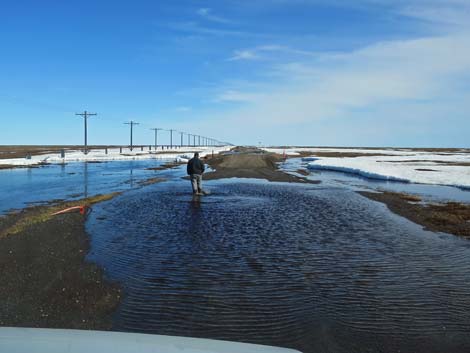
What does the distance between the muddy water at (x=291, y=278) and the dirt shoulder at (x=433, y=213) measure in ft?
2.91

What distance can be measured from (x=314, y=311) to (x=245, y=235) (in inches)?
245

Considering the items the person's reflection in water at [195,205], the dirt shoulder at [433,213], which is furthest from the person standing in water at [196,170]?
the dirt shoulder at [433,213]

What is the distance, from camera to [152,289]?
805 centimetres

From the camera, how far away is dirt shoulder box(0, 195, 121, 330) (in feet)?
21.3

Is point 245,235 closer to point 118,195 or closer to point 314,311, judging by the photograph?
point 314,311

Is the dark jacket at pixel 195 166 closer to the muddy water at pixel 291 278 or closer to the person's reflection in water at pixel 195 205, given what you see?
the person's reflection in water at pixel 195 205

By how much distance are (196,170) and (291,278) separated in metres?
13.9

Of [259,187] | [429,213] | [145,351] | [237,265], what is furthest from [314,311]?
[259,187]

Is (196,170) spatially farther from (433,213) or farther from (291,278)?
(291,278)

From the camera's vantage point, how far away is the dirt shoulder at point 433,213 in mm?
14712

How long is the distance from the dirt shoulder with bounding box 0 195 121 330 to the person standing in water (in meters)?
9.32

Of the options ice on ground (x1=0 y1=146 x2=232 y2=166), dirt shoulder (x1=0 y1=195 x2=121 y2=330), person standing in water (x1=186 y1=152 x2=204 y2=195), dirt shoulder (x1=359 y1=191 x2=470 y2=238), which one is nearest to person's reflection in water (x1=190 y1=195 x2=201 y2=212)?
person standing in water (x1=186 y1=152 x2=204 y2=195)

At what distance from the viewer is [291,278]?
29.1 feet

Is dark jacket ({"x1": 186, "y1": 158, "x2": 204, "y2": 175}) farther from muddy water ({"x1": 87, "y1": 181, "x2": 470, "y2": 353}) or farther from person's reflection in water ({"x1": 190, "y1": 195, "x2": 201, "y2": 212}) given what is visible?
muddy water ({"x1": 87, "y1": 181, "x2": 470, "y2": 353})
